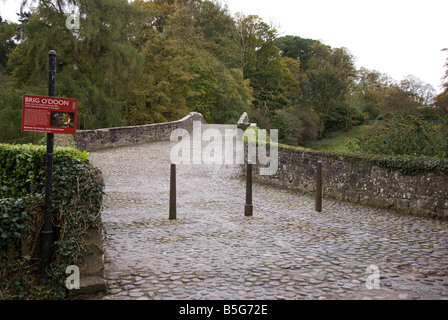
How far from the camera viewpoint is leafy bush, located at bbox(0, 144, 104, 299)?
12.5 feet

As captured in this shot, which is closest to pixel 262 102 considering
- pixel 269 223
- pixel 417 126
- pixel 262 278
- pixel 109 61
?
pixel 109 61

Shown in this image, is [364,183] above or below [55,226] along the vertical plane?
above

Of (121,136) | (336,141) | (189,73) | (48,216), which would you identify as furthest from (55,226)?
(336,141)

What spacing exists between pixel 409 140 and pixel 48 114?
327 inches

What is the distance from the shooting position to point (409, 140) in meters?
9.52

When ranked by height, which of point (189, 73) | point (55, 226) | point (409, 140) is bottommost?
point (55, 226)

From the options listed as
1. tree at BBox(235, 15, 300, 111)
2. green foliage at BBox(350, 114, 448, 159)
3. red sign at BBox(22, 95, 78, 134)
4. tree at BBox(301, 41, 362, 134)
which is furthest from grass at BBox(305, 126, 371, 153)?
red sign at BBox(22, 95, 78, 134)

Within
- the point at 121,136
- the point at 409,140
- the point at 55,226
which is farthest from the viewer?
the point at 121,136

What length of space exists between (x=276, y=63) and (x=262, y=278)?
45.2 m

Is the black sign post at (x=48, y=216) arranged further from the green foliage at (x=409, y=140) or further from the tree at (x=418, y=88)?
the tree at (x=418, y=88)

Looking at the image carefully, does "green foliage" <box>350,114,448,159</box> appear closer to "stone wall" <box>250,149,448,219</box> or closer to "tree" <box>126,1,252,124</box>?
"stone wall" <box>250,149,448,219</box>

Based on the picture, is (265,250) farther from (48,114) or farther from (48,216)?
(48,114)

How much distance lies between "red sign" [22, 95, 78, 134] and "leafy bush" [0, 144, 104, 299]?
650 millimetres

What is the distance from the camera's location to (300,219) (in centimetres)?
762
